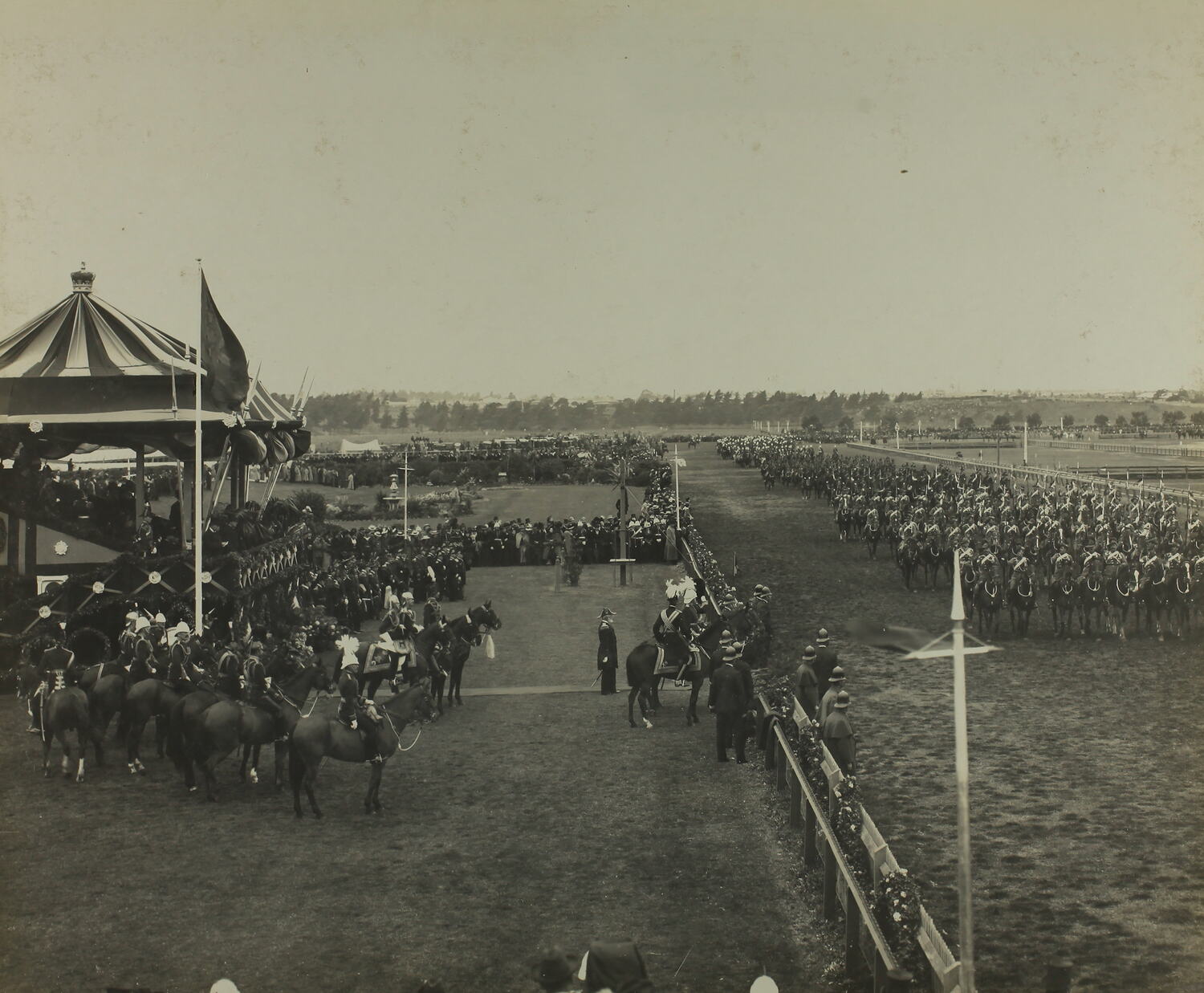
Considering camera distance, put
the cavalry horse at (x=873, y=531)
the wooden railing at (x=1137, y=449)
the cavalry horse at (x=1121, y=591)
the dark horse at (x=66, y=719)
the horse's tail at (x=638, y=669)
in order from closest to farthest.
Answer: the dark horse at (x=66, y=719), the horse's tail at (x=638, y=669), the cavalry horse at (x=1121, y=591), the cavalry horse at (x=873, y=531), the wooden railing at (x=1137, y=449)

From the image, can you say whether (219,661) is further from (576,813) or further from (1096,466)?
(1096,466)

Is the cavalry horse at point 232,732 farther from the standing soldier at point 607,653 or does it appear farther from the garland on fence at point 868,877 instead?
the standing soldier at point 607,653

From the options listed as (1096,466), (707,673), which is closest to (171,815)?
(707,673)

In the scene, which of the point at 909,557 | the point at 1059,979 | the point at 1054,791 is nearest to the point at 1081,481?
the point at 909,557

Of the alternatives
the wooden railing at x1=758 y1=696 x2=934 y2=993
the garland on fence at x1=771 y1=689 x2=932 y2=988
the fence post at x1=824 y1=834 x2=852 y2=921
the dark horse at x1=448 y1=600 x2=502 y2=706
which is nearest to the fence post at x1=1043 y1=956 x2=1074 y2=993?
the wooden railing at x1=758 y1=696 x2=934 y2=993

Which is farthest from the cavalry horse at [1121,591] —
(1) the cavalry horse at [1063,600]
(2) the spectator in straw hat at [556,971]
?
(2) the spectator in straw hat at [556,971]

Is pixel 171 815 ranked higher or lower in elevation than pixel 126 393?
lower

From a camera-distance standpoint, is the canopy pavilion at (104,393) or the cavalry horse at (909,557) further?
the cavalry horse at (909,557)

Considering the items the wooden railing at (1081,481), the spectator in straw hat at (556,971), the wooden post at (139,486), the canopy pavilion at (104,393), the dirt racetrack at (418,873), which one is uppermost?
the canopy pavilion at (104,393)
